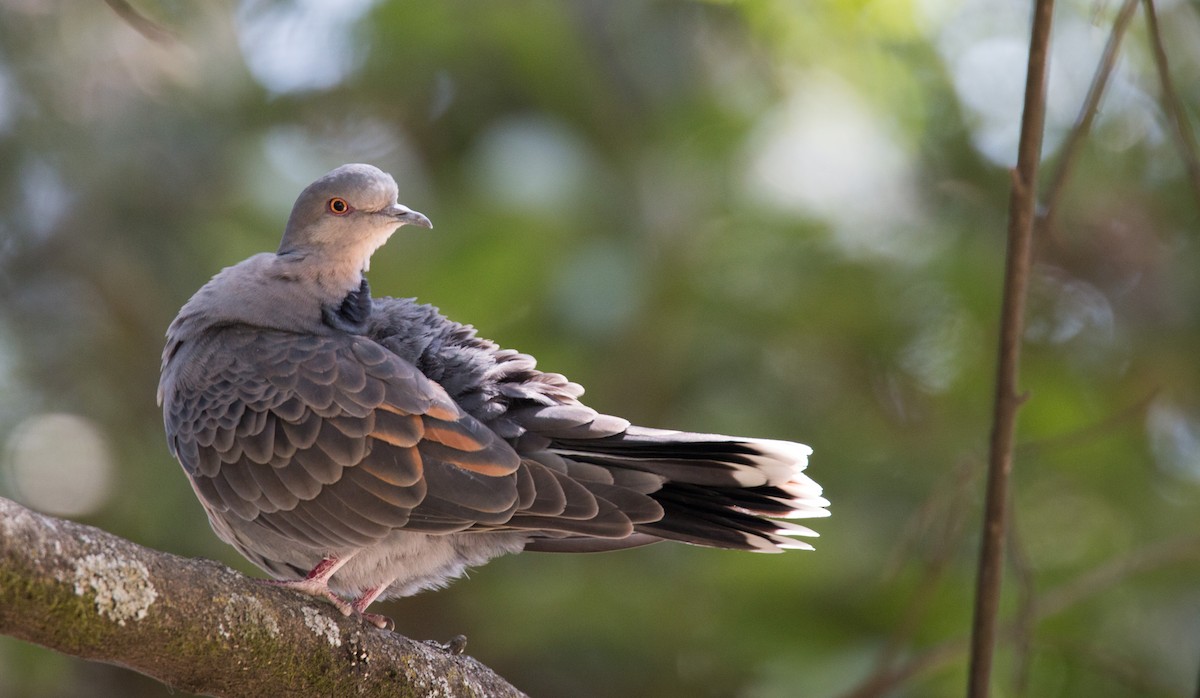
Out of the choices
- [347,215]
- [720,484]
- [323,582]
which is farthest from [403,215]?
[720,484]

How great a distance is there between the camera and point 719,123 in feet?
21.9

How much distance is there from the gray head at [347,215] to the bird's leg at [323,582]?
858 mm

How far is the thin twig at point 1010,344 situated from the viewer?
252 cm

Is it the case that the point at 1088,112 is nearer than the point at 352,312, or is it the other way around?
the point at 1088,112

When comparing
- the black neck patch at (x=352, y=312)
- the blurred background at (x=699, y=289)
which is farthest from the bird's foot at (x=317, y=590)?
the blurred background at (x=699, y=289)

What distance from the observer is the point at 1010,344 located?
102 inches

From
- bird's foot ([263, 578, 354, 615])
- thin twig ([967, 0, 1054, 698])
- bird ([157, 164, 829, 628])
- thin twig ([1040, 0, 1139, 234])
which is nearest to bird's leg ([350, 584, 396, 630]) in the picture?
bird ([157, 164, 829, 628])

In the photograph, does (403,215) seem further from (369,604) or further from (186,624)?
(186,624)

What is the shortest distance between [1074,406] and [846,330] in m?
1.31

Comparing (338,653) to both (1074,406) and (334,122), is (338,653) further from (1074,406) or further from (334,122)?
(334,122)

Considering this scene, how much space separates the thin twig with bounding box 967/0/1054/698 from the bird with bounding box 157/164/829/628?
0.38 meters

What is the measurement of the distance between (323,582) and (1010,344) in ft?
5.26

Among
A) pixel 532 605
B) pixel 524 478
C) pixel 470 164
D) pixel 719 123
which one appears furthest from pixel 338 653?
pixel 470 164

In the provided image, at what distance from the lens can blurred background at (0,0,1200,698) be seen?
20.3 feet
